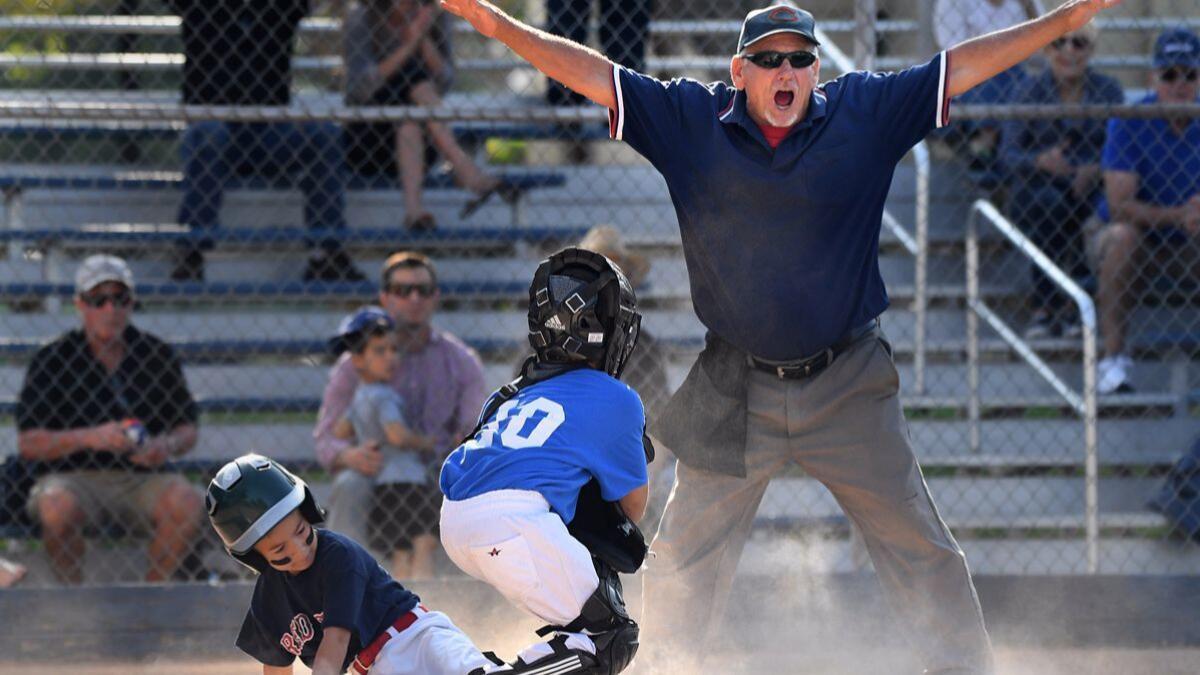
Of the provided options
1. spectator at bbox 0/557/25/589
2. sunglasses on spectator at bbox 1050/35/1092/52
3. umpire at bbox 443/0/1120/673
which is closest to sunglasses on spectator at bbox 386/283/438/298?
spectator at bbox 0/557/25/589

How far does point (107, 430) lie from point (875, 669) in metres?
3.29

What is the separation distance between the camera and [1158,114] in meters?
5.84

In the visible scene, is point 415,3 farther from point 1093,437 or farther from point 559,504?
point 559,504

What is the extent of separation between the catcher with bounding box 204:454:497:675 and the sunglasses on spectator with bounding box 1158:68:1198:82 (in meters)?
4.82

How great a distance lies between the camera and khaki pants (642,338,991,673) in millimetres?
4324

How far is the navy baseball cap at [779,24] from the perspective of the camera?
420 cm

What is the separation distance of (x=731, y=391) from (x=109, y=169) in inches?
217

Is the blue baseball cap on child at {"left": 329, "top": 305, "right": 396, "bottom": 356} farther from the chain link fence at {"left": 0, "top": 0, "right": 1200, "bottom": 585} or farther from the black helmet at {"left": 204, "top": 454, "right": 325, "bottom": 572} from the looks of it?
the black helmet at {"left": 204, "top": 454, "right": 325, "bottom": 572}

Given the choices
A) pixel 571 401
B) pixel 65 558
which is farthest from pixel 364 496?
pixel 571 401

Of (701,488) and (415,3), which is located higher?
(415,3)

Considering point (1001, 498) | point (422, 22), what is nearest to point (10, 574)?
point (422, 22)

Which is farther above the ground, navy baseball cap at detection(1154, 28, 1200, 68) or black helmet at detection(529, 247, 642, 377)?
navy baseball cap at detection(1154, 28, 1200, 68)

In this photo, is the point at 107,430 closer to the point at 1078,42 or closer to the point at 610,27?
the point at 610,27

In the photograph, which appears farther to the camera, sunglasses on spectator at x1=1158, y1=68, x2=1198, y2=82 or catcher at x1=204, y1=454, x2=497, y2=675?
sunglasses on spectator at x1=1158, y1=68, x2=1198, y2=82
